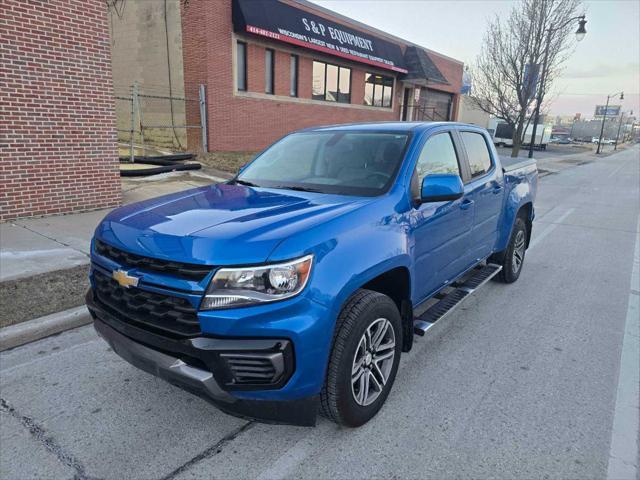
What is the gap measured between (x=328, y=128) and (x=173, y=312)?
8.02 ft

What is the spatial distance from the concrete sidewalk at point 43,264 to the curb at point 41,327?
0.34ft

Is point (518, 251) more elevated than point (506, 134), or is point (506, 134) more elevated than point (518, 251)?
point (506, 134)

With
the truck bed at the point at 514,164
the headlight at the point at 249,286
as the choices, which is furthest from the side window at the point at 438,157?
the headlight at the point at 249,286

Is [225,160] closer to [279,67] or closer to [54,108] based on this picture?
[279,67]

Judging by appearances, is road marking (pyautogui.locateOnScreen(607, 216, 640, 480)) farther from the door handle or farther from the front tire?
the door handle

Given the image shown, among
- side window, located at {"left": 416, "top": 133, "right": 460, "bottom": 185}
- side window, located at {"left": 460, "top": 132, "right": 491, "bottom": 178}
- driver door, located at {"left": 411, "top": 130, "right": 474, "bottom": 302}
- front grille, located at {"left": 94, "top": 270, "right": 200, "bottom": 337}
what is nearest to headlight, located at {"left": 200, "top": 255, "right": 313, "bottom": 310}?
front grille, located at {"left": 94, "top": 270, "right": 200, "bottom": 337}

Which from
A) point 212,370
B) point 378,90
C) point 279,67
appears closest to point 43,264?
point 212,370

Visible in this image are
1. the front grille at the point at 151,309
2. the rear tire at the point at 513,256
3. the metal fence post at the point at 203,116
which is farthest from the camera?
the metal fence post at the point at 203,116

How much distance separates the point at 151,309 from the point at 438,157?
2.51m

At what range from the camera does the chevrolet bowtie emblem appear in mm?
2462

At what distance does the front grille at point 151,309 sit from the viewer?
7.60 feet

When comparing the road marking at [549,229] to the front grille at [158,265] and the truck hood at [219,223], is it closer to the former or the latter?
the truck hood at [219,223]

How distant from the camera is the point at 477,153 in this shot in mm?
4574

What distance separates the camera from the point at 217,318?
222 cm
